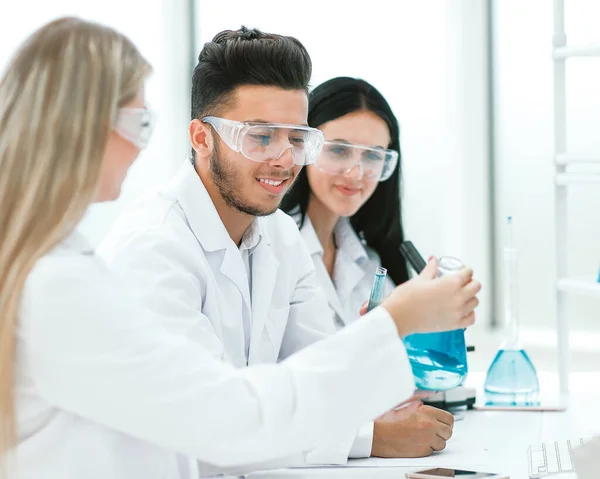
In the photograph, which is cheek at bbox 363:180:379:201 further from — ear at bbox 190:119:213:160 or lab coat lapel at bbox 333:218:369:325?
ear at bbox 190:119:213:160

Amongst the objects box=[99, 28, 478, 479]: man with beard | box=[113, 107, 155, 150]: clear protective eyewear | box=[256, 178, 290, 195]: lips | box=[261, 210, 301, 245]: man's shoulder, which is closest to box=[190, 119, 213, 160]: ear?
box=[99, 28, 478, 479]: man with beard

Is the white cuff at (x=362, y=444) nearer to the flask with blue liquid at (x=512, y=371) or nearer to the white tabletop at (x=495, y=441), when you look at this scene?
the white tabletop at (x=495, y=441)

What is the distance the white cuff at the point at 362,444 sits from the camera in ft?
5.63

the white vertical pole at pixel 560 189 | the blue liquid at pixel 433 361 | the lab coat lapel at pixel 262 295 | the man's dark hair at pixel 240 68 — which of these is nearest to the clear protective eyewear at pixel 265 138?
the man's dark hair at pixel 240 68

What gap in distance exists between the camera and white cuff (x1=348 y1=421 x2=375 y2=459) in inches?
67.6

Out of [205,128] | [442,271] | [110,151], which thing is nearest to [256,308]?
[205,128]

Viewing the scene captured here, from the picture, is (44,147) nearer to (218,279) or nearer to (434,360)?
(218,279)

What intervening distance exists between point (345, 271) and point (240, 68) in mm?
880

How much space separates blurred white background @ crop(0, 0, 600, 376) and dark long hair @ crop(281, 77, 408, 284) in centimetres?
127

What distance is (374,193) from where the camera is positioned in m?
2.68

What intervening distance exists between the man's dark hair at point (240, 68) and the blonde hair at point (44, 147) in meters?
0.66

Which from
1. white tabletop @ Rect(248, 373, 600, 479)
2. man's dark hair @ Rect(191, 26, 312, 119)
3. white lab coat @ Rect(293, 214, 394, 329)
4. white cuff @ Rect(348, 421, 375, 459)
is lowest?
white tabletop @ Rect(248, 373, 600, 479)

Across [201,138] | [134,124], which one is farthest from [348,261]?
[134,124]

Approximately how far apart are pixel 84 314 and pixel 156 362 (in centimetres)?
11
